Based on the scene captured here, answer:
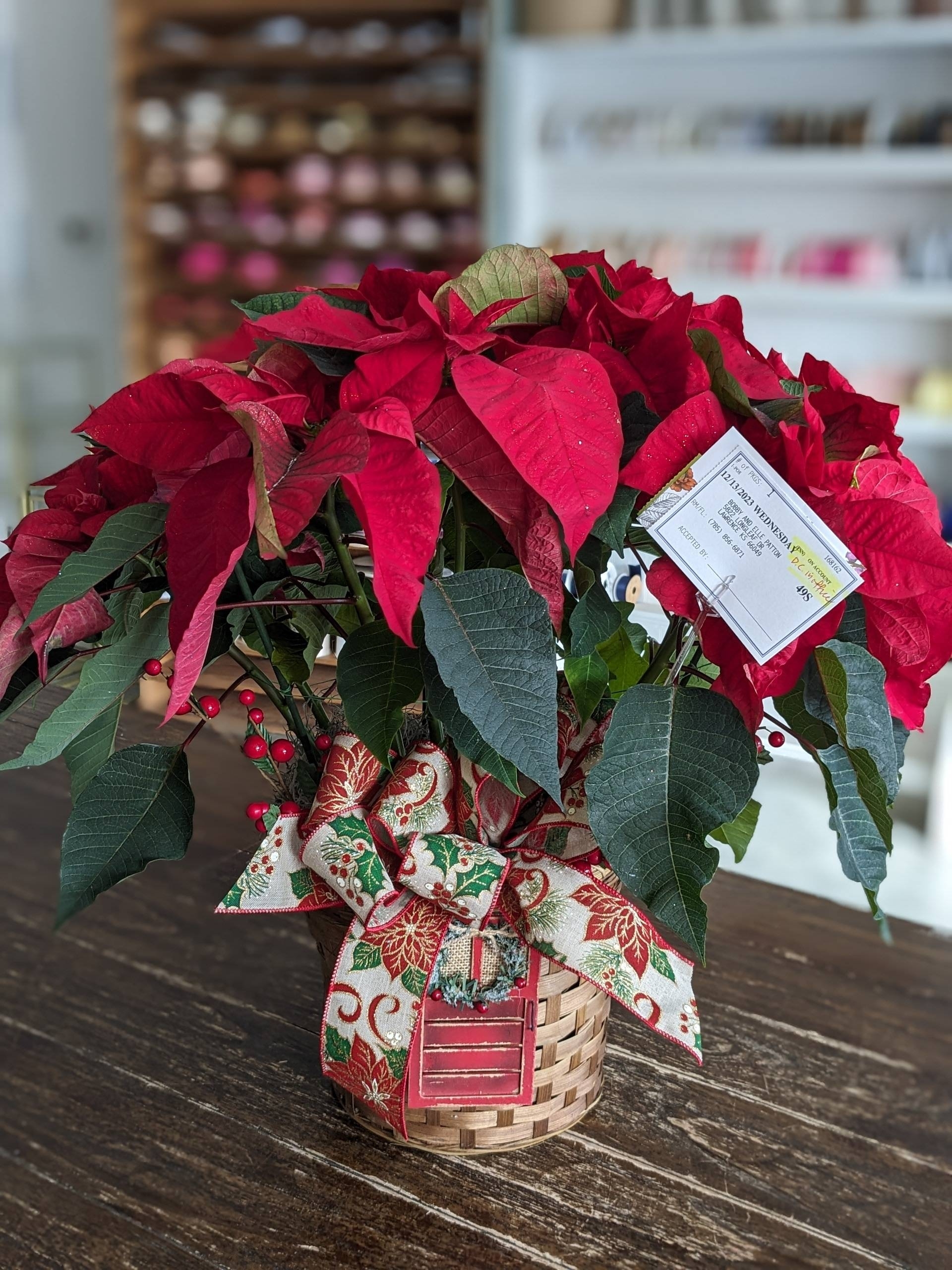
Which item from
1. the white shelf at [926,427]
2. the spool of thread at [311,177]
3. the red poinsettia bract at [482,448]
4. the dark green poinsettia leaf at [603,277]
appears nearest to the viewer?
the red poinsettia bract at [482,448]

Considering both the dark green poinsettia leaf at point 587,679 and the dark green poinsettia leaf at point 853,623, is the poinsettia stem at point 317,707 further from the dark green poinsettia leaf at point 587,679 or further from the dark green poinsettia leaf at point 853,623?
the dark green poinsettia leaf at point 853,623

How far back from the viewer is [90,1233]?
54 centimetres

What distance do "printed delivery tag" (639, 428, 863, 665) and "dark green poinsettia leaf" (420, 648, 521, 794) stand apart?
0.10 metres

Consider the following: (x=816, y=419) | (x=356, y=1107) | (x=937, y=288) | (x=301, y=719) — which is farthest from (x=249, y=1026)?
(x=937, y=288)

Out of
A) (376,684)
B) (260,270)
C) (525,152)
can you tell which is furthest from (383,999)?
(260,270)

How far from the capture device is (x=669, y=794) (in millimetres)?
453

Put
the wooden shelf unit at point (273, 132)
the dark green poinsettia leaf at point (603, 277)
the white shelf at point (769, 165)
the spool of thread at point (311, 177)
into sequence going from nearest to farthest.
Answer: the dark green poinsettia leaf at point (603, 277) → the white shelf at point (769, 165) → the wooden shelf unit at point (273, 132) → the spool of thread at point (311, 177)

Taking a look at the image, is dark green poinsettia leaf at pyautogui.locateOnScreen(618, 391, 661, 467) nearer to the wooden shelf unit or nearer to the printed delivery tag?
the printed delivery tag

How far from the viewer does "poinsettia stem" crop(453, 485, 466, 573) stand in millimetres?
490

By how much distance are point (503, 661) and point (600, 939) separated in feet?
0.50

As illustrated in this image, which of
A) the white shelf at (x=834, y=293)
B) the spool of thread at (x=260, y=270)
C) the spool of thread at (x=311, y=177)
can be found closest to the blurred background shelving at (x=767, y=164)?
the white shelf at (x=834, y=293)

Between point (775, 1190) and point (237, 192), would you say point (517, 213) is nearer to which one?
point (237, 192)

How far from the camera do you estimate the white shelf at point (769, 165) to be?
3061 mm

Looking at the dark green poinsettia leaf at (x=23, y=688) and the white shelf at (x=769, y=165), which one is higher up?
the dark green poinsettia leaf at (x=23, y=688)
